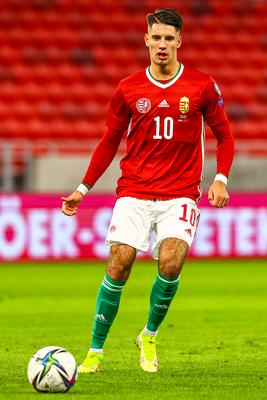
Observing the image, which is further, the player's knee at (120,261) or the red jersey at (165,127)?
the red jersey at (165,127)

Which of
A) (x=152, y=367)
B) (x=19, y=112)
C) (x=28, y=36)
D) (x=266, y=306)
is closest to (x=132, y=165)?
(x=152, y=367)

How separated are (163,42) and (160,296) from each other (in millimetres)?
→ 1530

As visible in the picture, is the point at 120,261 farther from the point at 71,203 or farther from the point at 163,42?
the point at 163,42

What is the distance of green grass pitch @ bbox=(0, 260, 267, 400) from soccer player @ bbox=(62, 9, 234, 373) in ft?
1.54

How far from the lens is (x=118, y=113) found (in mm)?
7137

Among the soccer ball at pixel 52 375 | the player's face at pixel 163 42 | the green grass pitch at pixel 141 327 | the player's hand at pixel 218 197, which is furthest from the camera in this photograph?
the player's face at pixel 163 42

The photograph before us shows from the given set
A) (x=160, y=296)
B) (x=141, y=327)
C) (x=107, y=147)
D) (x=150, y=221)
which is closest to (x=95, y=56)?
(x=141, y=327)

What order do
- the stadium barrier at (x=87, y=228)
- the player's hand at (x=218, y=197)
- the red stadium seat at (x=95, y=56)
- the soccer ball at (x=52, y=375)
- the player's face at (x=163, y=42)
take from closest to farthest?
the soccer ball at (x=52, y=375) → the player's hand at (x=218, y=197) → the player's face at (x=163, y=42) → the stadium barrier at (x=87, y=228) → the red stadium seat at (x=95, y=56)

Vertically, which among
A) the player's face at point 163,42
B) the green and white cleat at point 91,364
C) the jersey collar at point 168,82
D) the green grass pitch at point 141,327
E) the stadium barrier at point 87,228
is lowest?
the stadium barrier at point 87,228

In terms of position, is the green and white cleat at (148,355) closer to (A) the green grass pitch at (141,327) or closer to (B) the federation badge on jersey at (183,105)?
(A) the green grass pitch at (141,327)

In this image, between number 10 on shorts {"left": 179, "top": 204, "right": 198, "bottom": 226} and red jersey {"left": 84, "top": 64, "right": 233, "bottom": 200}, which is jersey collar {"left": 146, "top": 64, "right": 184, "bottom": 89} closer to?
red jersey {"left": 84, "top": 64, "right": 233, "bottom": 200}

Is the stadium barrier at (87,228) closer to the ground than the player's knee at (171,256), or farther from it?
closer to the ground

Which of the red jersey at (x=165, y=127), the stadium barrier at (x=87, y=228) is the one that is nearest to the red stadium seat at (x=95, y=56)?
the stadium barrier at (x=87, y=228)

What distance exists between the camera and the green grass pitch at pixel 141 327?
648 centimetres
